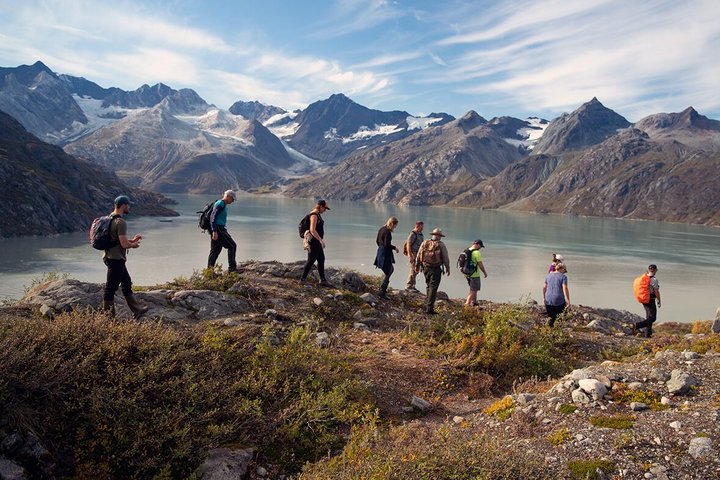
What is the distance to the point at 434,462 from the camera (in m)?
5.00

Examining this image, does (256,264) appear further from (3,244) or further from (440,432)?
(3,244)

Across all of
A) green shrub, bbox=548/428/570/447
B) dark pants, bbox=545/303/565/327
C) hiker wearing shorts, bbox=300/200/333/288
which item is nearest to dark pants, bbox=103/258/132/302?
hiker wearing shorts, bbox=300/200/333/288

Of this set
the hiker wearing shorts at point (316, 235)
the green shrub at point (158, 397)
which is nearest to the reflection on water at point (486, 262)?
the hiker wearing shorts at point (316, 235)

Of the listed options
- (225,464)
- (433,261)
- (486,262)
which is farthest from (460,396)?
(486,262)

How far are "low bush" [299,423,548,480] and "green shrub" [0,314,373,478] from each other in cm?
100

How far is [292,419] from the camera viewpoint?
21.8ft

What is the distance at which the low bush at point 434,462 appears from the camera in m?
4.86

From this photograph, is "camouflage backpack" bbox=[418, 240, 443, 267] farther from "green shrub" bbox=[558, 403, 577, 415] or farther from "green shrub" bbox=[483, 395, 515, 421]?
"green shrub" bbox=[558, 403, 577, 415]

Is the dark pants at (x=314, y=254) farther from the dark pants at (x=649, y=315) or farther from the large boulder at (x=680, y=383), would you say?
the dark pants at (x=649, y=315)

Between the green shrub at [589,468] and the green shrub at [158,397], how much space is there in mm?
2948

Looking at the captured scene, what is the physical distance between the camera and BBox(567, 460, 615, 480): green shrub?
17.0 ft

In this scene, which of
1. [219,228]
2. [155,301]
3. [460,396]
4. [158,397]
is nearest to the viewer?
[158,397]

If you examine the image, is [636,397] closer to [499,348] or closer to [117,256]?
[499,348]

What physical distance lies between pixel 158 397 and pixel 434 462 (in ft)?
12.0
